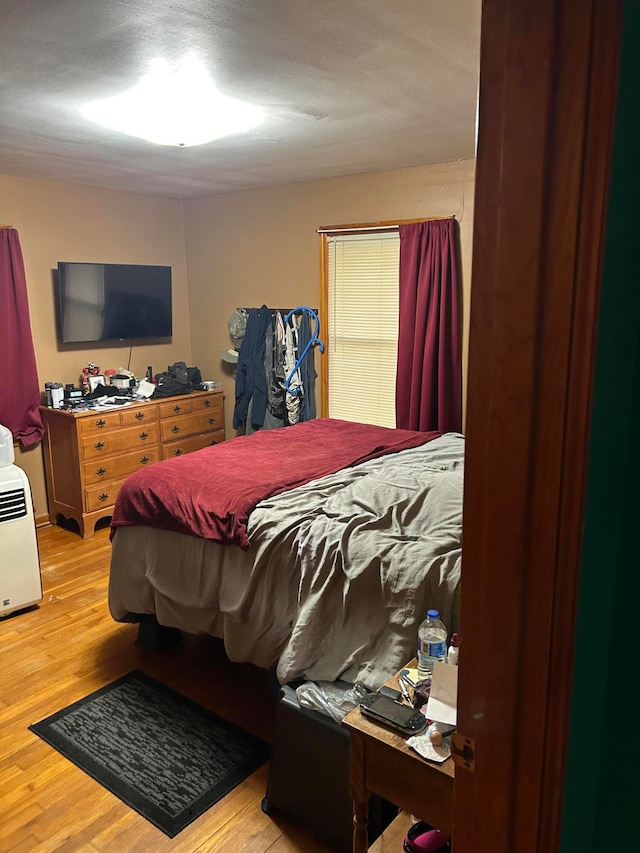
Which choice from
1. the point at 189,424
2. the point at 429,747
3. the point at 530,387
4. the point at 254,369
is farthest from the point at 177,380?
the point at 530,387

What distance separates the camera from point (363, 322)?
4.66 metres

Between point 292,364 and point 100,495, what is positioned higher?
Answer: point 292,364

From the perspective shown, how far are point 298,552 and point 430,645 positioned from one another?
0.76m

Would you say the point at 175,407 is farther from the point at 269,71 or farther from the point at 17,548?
the point at 269,71

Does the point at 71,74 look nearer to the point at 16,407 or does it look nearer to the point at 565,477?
the point at 565,477

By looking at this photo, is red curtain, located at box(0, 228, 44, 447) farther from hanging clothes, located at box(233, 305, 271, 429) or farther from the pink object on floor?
the pink object on floor

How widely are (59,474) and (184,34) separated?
11.0 feet

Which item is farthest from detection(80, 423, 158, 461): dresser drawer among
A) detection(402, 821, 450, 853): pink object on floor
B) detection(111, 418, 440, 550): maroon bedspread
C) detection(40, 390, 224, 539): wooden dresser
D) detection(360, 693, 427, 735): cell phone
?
detection(402, 821, 450, 853): pink object on floor

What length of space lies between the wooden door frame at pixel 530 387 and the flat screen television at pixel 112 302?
4279mm

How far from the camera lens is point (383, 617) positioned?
2.10 m

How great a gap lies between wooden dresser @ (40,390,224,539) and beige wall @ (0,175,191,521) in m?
0.23

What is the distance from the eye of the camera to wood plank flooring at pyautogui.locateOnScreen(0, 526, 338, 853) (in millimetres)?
2004

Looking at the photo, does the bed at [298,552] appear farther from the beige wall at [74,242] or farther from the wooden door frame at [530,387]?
the beige wall at [74,242]

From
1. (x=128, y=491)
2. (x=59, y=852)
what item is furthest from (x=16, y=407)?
(x=59, y=852)
